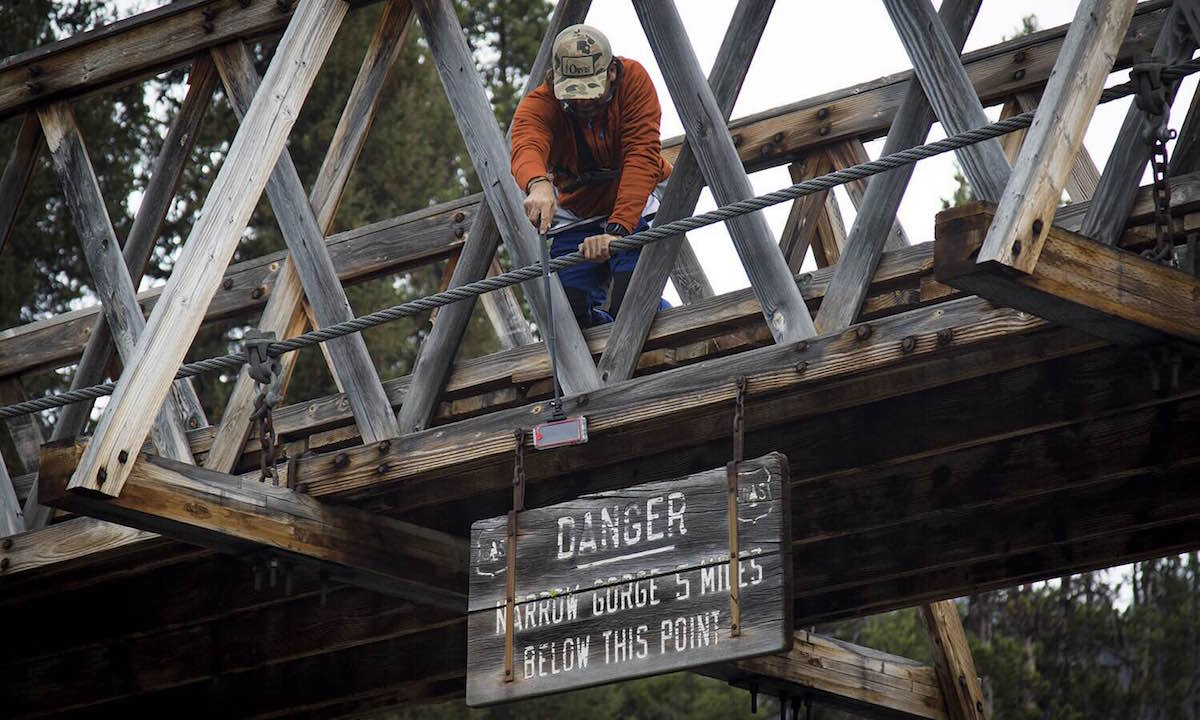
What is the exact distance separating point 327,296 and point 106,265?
1.11 meters

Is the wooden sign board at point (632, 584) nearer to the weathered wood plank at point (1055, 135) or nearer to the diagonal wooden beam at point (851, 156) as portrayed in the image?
the weathered wood plank at point (1055, 135)

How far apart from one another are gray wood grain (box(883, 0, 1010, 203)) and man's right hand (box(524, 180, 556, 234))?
1442 mm

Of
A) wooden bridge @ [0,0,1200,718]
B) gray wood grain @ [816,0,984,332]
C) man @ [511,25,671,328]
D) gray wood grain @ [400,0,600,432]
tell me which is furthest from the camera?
man @ [511,25,671,328]

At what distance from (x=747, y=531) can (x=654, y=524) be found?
408 millimetres

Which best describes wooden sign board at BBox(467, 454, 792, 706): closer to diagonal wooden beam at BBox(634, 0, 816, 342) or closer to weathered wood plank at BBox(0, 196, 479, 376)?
diagonal wooden beam at BBox(634, 0, 816, 342)

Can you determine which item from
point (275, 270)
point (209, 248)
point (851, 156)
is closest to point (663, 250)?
point (209, 248)

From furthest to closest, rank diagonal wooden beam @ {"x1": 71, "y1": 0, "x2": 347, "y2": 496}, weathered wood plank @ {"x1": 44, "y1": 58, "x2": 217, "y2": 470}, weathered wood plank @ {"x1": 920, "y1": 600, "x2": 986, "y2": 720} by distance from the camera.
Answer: weathered wood plank @ {"x1": 920, "y1": 600, "x2": 986, "y2": 720} → weathered wood plank @ {"x1": 44, "y1": 58, "x2": 217, "y2": 470} → diagonal wooden beam @ {"x1": 71, "y1": 0, "x2": 347, "y2": 496}

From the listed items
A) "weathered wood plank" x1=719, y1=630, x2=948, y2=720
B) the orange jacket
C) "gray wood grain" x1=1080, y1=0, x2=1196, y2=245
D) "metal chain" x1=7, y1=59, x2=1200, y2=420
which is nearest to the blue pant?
the orange jacket

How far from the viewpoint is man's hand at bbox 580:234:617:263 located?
6.86 meters

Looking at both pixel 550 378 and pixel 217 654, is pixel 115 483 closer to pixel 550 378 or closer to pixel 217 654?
pixel 550 378

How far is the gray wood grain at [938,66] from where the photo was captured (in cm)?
639

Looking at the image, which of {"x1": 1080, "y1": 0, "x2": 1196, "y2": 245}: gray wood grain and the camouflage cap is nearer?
{"x1": 1080, "y1": 0, "x2": 1196, "y2": 245}: gray wood grain

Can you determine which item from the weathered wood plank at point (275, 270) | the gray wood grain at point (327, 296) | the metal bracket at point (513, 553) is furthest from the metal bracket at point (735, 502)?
the weathered wood plank at point (275, 270)

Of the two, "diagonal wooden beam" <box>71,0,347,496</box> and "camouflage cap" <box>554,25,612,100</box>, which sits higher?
"camouflage cap" <box>554,25,612,100</box>
